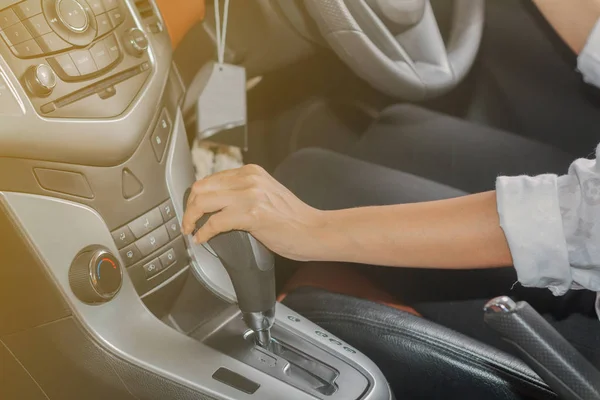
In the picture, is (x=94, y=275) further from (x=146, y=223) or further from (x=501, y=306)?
(x=501, y=306)

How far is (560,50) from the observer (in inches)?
43.3

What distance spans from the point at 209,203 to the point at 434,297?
11.7 inches

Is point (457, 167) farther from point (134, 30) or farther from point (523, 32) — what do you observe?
point (134, 30)

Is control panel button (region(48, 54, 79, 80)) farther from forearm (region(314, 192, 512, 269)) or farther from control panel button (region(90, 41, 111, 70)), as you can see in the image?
forearm (region(314, 192, 512, 269))

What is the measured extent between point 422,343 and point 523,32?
2.33ft

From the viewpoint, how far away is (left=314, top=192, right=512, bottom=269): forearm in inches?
22.1

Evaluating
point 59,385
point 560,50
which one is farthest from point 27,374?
point 560,50

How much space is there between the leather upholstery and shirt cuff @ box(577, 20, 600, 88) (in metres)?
0.32

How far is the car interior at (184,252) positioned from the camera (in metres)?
0.55

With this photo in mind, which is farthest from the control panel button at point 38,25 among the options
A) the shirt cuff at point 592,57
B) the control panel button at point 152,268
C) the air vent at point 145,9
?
the shirt cuff at point 592,57

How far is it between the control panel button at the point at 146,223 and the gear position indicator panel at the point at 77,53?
11cm

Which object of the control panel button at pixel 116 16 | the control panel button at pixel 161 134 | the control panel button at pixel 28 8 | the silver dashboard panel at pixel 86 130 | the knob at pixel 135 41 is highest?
the control panel button at pixel 28 8

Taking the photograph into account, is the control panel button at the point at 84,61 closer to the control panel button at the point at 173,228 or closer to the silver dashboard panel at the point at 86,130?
the silver dashboard panel at the point at 86,130

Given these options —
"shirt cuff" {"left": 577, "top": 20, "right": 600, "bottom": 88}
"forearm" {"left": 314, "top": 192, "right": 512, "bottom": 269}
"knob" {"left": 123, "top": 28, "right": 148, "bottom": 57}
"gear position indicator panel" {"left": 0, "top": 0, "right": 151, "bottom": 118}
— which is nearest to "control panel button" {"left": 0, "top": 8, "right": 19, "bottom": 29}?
"gear position indicator panel" {"left": 0, "top": 0, "right": 151, "bottom": 118}
